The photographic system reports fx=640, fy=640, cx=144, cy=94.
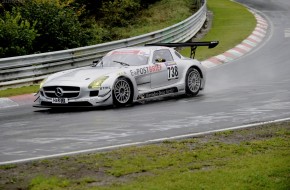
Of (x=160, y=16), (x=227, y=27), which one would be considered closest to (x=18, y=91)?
(x=227, y=27)

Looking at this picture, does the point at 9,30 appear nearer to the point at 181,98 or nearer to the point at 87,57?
the point at 87,57

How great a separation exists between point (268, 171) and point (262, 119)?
4165 mm

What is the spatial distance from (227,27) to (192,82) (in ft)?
49.9

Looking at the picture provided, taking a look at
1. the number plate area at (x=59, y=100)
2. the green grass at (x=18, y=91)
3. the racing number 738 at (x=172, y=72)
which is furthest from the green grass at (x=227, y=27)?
the number plate area at (x=59, y=100)

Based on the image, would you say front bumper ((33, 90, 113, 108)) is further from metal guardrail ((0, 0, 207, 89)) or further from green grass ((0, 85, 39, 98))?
metal guardrail ((0, 0, 207, 89))

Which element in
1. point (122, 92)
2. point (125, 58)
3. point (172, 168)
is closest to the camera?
point (172, 168)

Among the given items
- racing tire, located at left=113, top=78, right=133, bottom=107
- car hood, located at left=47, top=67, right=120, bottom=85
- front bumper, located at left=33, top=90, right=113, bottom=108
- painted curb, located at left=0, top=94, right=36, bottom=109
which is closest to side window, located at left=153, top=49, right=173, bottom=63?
car hood, located at left=47, top=67, right=120, bottom=85

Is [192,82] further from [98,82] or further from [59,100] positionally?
[59,100]

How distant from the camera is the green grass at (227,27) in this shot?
76.9ft

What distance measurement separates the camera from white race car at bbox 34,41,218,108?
1257 centimetres

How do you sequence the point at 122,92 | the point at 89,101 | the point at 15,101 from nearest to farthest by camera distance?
the point at 89,101 < the point at 122,92 < the point at 15,101

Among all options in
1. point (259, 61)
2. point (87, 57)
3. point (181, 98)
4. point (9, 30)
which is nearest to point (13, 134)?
point (181, 98)

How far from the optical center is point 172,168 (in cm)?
700

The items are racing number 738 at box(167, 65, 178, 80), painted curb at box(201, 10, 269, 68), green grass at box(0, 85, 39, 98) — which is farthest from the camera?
painted curb at box(201, 10, 269, 68)
